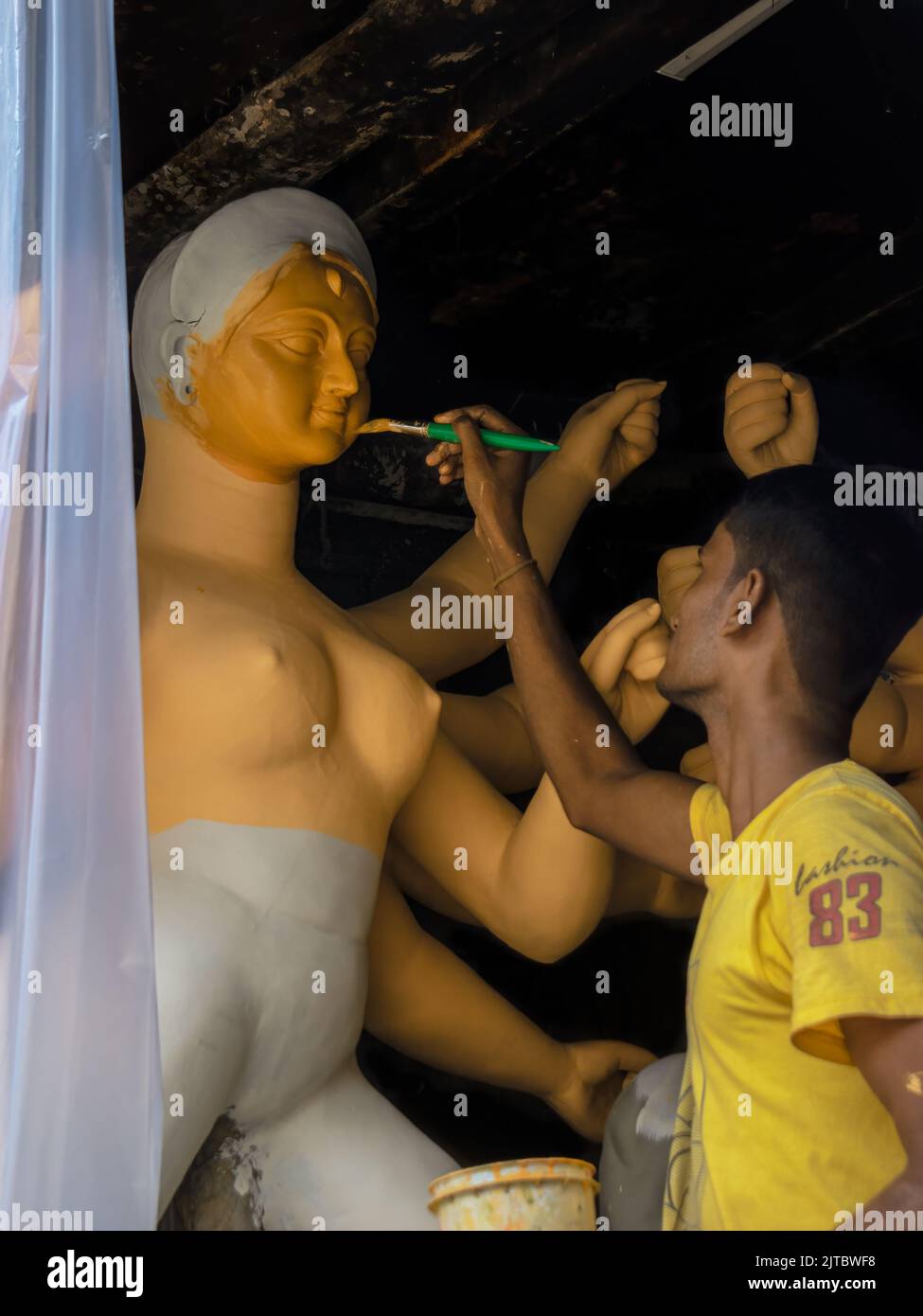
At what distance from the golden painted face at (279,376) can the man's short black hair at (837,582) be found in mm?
891

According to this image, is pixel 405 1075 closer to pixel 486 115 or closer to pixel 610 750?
pixel 610 750

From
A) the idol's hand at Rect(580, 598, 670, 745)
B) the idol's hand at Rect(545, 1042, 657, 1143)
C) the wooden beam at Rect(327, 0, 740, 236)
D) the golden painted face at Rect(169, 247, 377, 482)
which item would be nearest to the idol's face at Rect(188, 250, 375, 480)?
the golden painted face at Rect(169, 247, 377, 482)

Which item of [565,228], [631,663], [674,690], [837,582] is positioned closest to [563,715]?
[674,690]

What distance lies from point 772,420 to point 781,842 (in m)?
1.41

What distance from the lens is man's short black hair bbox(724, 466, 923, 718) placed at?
2.59 m

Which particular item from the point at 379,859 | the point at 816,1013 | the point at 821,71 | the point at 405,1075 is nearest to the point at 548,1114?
the point at 405,1075

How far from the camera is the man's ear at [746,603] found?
264 cm

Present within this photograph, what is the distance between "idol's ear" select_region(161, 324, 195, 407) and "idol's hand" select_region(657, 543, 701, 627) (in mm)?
1090

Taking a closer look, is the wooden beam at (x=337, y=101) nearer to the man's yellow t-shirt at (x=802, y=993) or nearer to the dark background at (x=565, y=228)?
the dark background at (x=565, y=228)

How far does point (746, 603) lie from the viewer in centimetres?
265

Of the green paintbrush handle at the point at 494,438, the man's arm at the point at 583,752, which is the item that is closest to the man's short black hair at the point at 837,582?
the man's arm at the point at 583,752

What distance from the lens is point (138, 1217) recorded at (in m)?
Answer: 2.28

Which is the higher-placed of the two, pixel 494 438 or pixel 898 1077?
pixel 494 438

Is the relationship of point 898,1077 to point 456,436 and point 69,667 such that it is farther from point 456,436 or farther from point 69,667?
point 456,436
